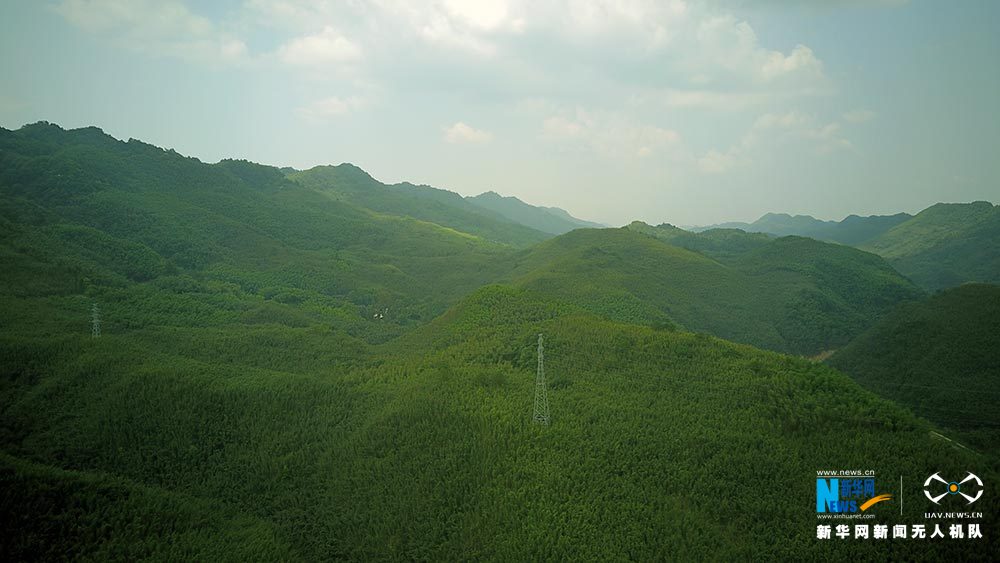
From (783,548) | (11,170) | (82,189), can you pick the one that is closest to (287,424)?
(783,548)

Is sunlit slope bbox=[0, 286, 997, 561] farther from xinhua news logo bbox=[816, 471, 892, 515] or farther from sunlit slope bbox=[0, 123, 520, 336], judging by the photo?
sunlit slope bbox=[0, 123, 520, 336]

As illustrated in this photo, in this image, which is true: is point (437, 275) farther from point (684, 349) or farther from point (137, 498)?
point (137, 498)

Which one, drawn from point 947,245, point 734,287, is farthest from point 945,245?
point 734,287

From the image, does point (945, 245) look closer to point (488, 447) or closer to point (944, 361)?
point (944, 361)

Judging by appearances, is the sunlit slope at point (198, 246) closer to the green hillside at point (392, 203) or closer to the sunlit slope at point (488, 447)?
the sunlit slope at point (488, 447)

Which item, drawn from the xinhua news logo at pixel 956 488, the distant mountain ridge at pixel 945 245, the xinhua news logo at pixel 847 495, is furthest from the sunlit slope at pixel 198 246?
the distant mountain ridge at pixel 945 245

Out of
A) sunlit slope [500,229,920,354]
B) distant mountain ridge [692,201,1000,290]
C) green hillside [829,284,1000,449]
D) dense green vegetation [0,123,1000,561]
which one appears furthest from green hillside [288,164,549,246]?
green hillside [829,284,1000,449]
